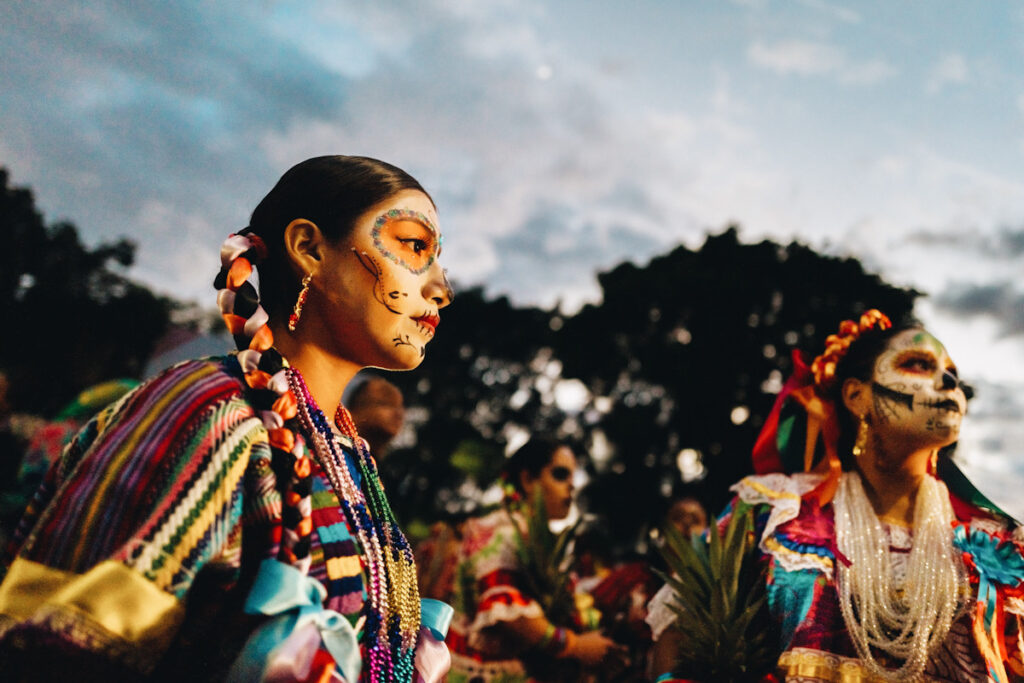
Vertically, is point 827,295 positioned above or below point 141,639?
above

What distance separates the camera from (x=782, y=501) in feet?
10.2

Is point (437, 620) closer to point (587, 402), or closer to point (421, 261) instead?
point (421, 261)

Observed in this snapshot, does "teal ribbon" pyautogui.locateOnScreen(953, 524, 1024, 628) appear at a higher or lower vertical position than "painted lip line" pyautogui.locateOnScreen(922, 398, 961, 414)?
lower

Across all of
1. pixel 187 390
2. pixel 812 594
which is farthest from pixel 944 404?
pixel 187 390

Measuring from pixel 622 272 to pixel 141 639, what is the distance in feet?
72.5

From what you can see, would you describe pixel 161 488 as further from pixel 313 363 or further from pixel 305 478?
pixel 313 363

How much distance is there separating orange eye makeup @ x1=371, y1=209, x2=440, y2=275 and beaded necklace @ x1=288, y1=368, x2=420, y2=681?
0.40 m

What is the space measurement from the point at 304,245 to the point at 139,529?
89cm

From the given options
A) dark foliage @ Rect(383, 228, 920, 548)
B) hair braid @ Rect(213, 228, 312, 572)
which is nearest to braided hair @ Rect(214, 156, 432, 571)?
hair braid @ Rect(213, 228, 312, 572)

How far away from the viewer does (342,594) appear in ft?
4.94

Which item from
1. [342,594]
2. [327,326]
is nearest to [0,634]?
[342,594]

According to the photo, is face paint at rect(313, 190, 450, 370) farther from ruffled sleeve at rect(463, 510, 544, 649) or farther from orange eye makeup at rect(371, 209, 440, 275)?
ruffled sleeve at rect(463, 510, 544, 649)

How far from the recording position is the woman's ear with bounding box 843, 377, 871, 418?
10.1 ft

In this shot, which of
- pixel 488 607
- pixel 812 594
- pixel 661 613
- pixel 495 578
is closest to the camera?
pixel 812 594
